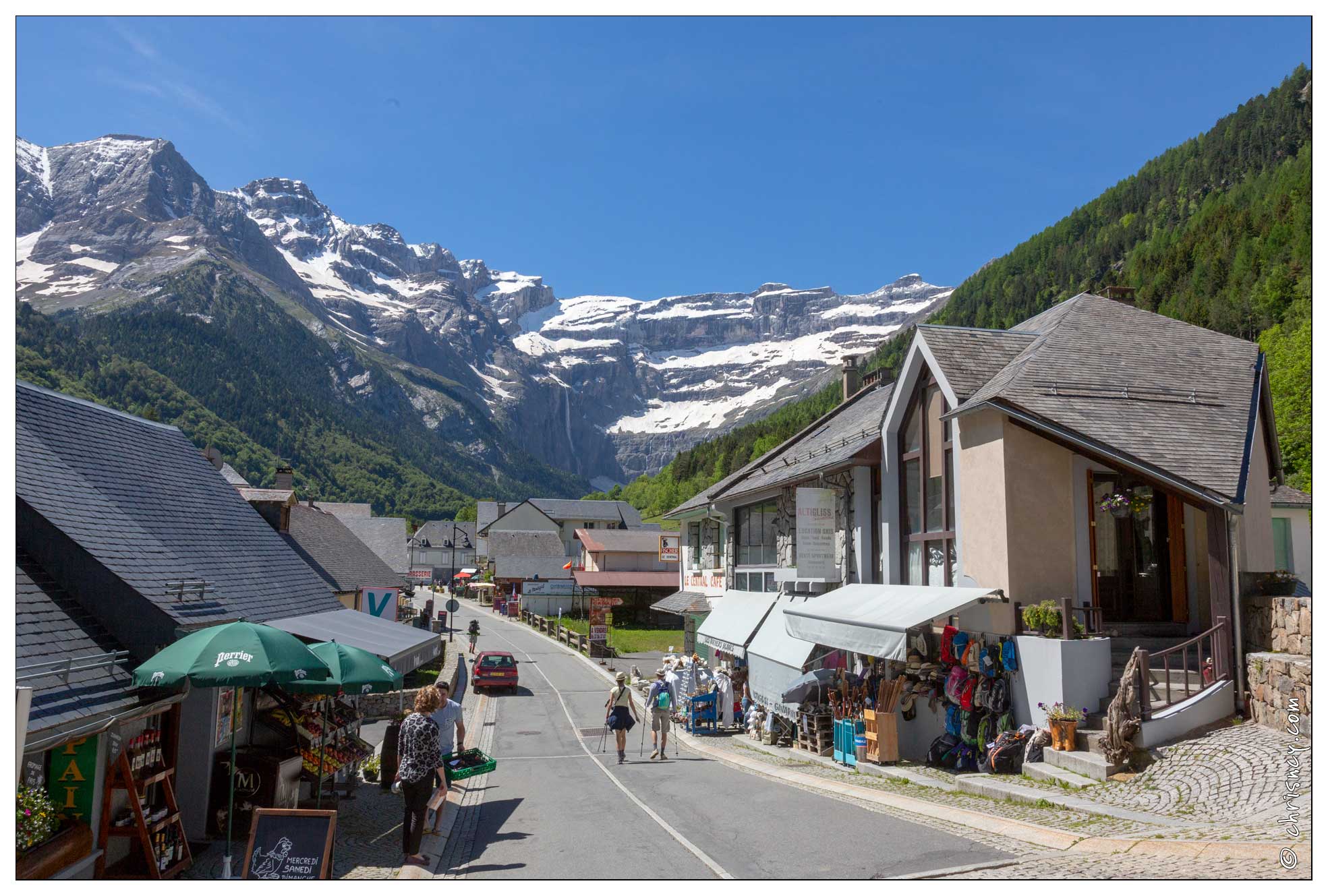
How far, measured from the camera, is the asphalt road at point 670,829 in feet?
28.6

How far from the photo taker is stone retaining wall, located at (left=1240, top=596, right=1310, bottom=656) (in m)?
11.0

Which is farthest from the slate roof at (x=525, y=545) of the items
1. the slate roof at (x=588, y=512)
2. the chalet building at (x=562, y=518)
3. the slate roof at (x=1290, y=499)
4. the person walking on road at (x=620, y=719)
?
the person walking on road at (x=620, y=719)

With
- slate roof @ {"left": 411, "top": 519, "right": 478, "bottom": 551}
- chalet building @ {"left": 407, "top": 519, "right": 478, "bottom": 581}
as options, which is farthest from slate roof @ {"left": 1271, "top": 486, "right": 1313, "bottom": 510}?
slate roof @ {"left": 411, "top": 519, "right": 478, "bottom": 551}

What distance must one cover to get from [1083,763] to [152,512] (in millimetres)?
Result: 13155

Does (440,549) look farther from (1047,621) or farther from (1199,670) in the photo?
(1199,670)

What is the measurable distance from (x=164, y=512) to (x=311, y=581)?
366 cm

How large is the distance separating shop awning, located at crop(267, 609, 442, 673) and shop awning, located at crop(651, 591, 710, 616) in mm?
17669

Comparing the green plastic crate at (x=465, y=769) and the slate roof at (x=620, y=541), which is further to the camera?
the slate roof at (x=620, y=541)

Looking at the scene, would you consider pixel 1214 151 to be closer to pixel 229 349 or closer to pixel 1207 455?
pixel 1207 455

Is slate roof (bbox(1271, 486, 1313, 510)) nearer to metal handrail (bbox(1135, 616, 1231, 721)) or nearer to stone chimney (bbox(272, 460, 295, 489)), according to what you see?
metal handrail (bbox(1135, 616, 1231, 721))

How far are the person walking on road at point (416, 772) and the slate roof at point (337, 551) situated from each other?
23.1 metres

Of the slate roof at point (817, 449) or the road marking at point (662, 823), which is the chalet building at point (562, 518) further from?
the road marking at point (662, 823)

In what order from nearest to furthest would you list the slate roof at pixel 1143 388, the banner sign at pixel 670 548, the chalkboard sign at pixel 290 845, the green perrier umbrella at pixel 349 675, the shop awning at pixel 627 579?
the chalkboard sign at pixel 290 845 → the green perrier umbrella at pixel 349 675 → the slate roof at pixel 1143 388 → the banner sign at pixel 670 548 → the shop awning at pixel 627 579
